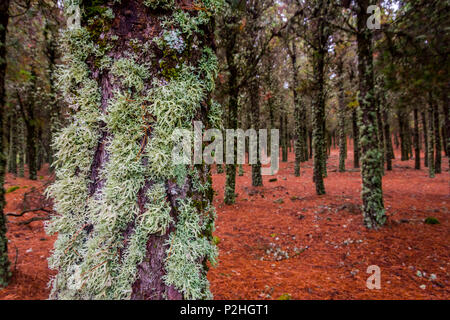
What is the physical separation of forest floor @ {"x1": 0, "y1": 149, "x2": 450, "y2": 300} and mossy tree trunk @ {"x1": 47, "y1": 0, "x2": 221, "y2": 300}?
1.73 meters

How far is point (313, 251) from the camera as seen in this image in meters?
5.35

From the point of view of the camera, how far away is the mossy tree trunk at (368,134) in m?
6.02

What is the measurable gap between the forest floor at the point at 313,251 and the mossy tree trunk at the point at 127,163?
68.0 inches

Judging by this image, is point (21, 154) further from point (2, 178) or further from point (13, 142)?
point (2, 178)

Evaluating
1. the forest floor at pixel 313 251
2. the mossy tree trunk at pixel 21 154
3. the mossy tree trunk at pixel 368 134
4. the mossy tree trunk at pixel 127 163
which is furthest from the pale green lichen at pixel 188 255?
the mossy tree trunk at pixel 21 154

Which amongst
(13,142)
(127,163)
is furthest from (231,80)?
(13,142)

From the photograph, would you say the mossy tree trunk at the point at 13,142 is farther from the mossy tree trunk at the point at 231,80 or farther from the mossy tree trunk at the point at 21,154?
the mossy tree trunk at the point at 231,80

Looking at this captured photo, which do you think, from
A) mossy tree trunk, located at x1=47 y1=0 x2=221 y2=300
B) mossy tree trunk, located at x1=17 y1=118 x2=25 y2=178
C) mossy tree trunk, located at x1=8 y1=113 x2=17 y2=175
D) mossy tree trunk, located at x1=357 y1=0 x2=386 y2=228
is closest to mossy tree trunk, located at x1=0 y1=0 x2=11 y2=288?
mossy tree trunk, located at x1=47 y1=0 x2=221 y2=300

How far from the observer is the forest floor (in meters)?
3.64

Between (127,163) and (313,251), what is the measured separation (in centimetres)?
537

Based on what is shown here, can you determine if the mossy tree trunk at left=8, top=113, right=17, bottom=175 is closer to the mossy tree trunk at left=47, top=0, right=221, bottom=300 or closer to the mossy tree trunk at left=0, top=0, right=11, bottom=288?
the mossy tree trunk at left=0, top=0, right=11, bottom=288
